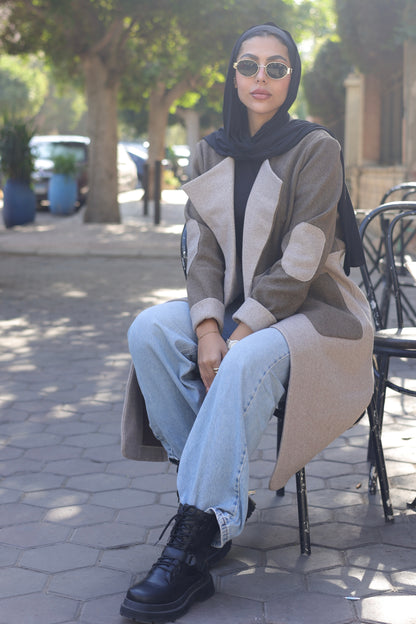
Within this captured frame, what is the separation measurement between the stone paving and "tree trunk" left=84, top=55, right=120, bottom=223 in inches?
384

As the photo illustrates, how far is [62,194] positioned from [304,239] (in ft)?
55.1

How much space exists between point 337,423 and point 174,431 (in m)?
0.52

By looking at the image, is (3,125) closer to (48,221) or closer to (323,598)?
(48,221)

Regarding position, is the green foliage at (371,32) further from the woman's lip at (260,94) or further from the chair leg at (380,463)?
the chair leg at (380,463)

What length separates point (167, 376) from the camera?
2.92 metres

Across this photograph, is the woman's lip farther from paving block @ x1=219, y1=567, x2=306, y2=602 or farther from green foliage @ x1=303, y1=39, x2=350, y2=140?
green foliage @ x1=303, y1=39, x2=350, y2=140

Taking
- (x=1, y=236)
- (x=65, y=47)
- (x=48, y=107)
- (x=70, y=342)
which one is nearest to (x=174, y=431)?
(x=70, y=342)

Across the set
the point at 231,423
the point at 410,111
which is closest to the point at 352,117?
the point at 410,111

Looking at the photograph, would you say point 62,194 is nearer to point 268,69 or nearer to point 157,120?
point 157,120

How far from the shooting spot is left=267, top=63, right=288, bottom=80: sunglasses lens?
3121 mm

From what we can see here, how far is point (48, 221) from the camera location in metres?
17.6

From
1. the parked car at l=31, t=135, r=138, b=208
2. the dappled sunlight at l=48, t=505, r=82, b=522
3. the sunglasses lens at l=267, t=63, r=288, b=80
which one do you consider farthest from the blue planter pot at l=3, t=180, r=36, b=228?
the sunglasses lens at l=267, t=63, r=288, b=80

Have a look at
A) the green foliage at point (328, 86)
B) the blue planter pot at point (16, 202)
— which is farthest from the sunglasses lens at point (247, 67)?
the green foliage at point (328, 86)

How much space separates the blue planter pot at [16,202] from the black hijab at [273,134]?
1292 cm
